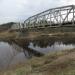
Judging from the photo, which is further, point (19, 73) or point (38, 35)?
point (38, 35)

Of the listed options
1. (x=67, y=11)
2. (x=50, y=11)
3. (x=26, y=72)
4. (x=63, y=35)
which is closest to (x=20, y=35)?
(x=63, y=35)

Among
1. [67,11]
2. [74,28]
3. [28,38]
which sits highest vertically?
[67,11]

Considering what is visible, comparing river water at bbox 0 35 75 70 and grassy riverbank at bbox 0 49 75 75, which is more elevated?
grassy riverbank at bbox 0 49 75 75

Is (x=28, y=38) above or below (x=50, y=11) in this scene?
below

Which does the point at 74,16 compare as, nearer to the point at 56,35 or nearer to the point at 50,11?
the point at 50,11

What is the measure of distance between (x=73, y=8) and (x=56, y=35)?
56177 mm

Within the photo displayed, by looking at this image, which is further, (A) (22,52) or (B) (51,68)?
(A) (22,52)

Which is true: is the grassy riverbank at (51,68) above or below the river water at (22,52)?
above

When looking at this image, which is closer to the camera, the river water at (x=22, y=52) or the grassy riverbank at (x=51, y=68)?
the grassy riverbank at (x=51, y=68)

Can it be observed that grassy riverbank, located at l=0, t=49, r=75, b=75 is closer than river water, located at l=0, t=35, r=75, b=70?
Yes

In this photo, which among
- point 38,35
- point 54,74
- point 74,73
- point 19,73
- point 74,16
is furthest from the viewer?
point 38,35

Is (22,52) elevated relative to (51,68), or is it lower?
lower

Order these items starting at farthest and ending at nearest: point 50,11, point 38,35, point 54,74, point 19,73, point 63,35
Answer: point 38,35
point 63,35
point 50,11
point 19,73
point 54,74

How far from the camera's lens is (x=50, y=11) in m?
34.9
